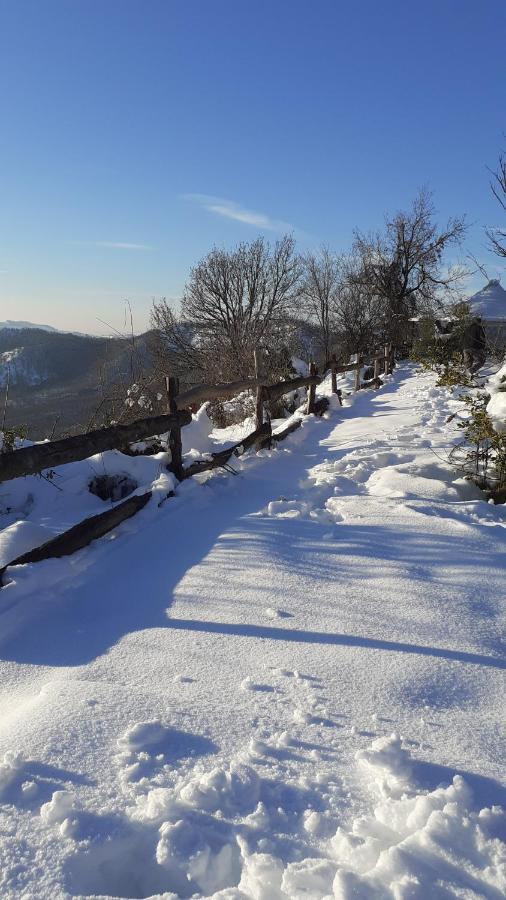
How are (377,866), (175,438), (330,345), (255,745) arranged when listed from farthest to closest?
(330,345), (175,438), (255,745), (377,866)

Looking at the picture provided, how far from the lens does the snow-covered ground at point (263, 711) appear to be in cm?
133

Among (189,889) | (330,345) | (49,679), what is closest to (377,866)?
(189,889)

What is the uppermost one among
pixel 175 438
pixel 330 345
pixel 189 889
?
pixel 330 345

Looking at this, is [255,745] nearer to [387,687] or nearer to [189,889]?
[189,889]

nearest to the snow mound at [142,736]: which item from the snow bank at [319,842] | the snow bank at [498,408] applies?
the snow bank at [319,842]

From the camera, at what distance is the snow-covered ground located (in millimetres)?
1327

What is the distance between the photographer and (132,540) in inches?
150

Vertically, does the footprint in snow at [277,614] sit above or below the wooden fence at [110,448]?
below

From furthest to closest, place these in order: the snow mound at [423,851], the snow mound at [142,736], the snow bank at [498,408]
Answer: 1. the snow bank at [498,408]
2. the snow mound at [142,736]
3. the snow mound at [423,851]

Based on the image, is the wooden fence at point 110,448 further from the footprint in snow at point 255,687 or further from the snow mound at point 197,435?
the footprint in snow at point 255,687

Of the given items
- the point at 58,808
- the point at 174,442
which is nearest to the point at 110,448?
the point at 174,442

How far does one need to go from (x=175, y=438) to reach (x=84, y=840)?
3.90 meters

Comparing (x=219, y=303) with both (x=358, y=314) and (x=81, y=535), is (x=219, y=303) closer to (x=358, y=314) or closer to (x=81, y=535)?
(x=358, y=314)

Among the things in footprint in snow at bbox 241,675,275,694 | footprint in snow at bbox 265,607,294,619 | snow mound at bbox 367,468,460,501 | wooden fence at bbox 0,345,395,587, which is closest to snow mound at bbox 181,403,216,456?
wooden fence at bbox 0,345,395,587
